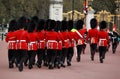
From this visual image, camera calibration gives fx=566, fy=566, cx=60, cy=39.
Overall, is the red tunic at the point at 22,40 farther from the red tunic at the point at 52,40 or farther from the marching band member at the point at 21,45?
the red tunic at the point at 52,40

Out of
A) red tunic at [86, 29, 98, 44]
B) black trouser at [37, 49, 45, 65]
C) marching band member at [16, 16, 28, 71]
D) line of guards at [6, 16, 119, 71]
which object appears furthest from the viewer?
red tunic at [86, 29, 98, 44]

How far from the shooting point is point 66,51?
76.2 ft

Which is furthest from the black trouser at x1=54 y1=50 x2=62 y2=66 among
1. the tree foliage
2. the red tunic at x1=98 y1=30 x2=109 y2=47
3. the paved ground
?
the tree foliage

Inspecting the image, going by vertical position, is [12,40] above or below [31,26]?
below

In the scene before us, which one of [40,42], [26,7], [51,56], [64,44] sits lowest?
[51,56]

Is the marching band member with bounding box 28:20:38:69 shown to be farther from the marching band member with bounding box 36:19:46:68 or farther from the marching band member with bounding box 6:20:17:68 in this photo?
the marching band member with bounding box 6:20:17:68

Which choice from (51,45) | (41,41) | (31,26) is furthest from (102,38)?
(31,26)

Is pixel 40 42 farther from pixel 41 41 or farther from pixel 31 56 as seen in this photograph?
pixel 31 56

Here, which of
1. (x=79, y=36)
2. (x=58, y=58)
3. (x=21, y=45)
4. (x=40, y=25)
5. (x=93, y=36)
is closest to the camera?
(x=21, y=45)

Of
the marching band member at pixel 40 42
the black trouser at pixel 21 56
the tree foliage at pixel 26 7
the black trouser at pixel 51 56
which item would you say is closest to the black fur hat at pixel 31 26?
the marching band member at pixel 40 42

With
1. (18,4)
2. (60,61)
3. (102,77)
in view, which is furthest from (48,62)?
(18,4)

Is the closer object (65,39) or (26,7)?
(65,39)

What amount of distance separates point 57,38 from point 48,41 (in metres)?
0.37

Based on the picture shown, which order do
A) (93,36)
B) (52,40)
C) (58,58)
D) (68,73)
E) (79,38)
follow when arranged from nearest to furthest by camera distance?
1. (68,73)
2. (52,40)
3. (58,58)
4. (79,38)
5. (93,36)
